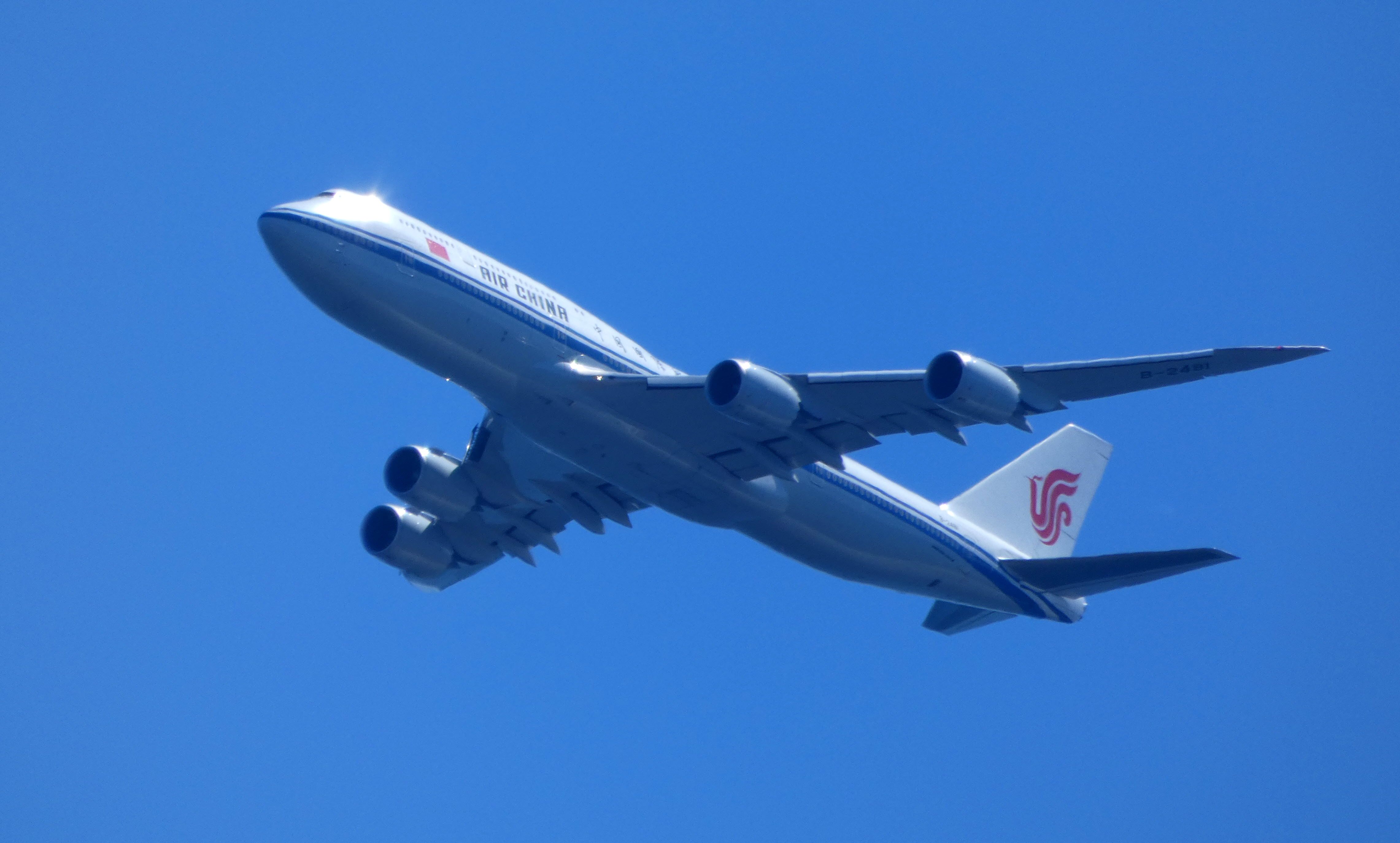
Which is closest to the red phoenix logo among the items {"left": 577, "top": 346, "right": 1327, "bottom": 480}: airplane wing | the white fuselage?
the white fuselage

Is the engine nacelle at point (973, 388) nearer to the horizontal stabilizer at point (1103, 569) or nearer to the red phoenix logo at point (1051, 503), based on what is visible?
the horizontal stabilizer at point (1103, 569)

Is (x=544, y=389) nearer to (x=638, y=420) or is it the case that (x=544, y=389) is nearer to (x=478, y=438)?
(x=638, y=420)

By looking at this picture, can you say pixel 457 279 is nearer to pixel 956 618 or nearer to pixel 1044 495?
pixel 956 618

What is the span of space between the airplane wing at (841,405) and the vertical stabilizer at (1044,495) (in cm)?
805

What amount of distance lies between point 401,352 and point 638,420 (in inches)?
195

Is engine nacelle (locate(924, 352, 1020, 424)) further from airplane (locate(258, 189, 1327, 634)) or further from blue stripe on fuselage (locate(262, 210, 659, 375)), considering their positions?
blue stripe on fuselage (locate(262, 210, 659, 375))

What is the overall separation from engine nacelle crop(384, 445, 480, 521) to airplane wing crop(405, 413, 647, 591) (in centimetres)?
36

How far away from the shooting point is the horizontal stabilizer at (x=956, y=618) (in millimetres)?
36594

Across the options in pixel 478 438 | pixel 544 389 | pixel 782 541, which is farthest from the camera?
pixel 478 438

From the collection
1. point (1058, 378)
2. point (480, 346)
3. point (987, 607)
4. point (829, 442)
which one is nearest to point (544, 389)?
point (480, 346)

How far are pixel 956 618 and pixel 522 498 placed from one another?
1196cm

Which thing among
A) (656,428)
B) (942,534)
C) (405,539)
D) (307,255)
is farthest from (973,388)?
(405,539)

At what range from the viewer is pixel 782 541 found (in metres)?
31.5

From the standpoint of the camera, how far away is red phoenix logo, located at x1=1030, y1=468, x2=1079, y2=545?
125ft
